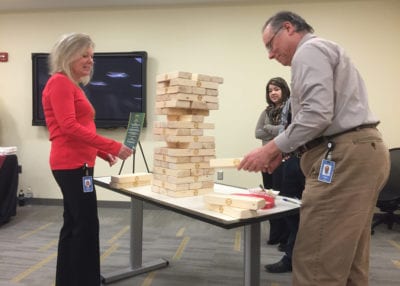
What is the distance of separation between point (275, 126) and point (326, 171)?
1813 millimetres

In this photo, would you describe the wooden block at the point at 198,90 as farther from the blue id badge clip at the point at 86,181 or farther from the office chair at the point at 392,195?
the office chair at the point at 392,195

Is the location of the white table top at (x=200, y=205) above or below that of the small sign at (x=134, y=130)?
below

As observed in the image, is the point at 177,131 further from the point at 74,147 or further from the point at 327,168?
the point at 327,168

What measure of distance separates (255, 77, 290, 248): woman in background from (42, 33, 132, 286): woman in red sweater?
61.5 inches

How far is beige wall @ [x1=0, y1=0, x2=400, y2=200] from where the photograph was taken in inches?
162

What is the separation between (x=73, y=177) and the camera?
1.88 metres

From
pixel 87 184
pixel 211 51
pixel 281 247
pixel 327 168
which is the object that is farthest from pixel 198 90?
pixel 211 51

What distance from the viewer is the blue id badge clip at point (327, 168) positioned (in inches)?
52.3

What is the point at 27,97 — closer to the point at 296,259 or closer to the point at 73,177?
the point at 73,177

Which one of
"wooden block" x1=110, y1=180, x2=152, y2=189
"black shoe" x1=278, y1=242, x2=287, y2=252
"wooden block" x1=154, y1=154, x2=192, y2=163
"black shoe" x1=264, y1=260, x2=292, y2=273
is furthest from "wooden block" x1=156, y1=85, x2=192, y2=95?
"black shoe" x1=278, y1=242, x2=287, y2=252

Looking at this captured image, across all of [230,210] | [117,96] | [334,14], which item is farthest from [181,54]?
[230,210]

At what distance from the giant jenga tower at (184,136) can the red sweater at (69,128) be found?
11.1 inches

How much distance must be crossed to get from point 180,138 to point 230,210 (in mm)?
603

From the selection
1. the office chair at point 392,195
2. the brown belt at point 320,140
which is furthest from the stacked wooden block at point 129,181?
the office chair at point 392,195
